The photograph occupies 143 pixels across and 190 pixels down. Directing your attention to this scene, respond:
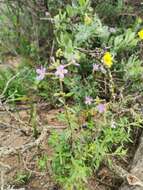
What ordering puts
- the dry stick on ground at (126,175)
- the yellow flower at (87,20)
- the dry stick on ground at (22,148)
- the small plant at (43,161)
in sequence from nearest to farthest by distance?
the dry stick on ground at (22,148) < the small plant at (43,161) < the dry stick on ground at (126,175) < the yellow flower at (87,20)

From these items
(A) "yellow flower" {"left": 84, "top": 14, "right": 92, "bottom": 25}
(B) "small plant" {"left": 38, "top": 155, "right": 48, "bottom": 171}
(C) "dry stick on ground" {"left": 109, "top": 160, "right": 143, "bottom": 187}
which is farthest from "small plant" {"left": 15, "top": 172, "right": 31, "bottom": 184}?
(A) "yellow flower" {"left": 84, "top": 14, "right": 92, "bottom": 25}

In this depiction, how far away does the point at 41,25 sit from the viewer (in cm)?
384

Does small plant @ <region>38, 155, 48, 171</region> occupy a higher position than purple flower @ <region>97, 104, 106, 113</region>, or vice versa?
purple flower @ <region>97, 104, 106, 113</region>

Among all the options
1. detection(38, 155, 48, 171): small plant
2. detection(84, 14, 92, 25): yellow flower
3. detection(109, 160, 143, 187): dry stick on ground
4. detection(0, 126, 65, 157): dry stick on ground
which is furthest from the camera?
detection(84, 14, 92, 25): yellow flower

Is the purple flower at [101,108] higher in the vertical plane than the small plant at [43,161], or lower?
higher

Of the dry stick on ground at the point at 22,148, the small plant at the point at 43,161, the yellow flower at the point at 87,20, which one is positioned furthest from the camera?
the yellow flower at the point at 87,20

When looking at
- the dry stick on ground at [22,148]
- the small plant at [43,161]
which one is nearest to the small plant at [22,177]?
the small plant at [43,161]

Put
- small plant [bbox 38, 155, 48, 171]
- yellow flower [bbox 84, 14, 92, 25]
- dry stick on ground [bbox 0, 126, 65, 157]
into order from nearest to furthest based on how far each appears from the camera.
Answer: dry stick on ground [bbox 0, 126, 65, 157]
small plant [bbox 38, 155, 48, 171]
yellow flower [bbox 84, 14, 92, 25]

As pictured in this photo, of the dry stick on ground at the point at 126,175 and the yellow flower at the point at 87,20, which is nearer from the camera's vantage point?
the dry stick on ground at the point at 126,175

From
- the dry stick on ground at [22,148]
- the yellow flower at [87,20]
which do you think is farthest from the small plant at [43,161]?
the yellow flower at [87,20]

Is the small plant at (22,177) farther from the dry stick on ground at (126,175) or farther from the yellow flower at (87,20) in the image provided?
the yellow flower at (87,20)

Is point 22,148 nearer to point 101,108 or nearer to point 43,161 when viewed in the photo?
point 43,161

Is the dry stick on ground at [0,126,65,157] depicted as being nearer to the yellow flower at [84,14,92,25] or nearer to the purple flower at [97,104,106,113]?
the purple flower at [97,104,106,113]

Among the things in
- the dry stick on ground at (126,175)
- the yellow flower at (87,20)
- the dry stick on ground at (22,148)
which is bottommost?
the dry stick on ground at (126,175)
